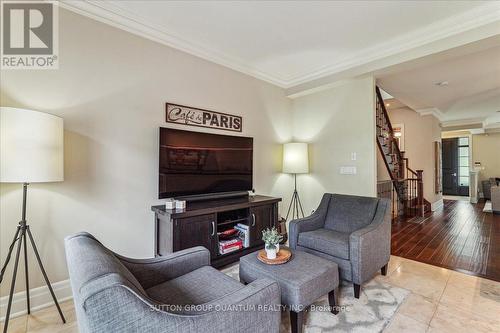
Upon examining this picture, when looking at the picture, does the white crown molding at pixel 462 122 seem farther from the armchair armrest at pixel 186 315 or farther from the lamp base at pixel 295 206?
the armchair armrest at pixel 186 315

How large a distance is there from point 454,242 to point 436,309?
2250 millimetres

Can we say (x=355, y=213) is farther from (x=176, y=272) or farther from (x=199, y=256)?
(x=176, y=272)

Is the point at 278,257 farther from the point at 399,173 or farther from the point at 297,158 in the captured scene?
the point at 399,173

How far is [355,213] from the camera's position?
2721 millimetres

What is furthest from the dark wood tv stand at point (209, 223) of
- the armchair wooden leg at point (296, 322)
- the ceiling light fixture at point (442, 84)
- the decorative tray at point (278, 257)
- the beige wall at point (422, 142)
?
the beige wall at point (422, 142)

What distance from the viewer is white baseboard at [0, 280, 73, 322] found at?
187 centimetres

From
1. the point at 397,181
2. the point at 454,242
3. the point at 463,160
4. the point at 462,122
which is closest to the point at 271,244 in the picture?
the point at 454,242

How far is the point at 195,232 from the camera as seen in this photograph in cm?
245

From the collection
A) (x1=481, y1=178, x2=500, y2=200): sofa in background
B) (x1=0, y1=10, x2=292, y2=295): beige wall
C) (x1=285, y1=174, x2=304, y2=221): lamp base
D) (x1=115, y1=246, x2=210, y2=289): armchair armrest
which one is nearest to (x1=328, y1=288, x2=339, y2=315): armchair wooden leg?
(x1=115, y1=246, x2=210, y2=289): armchair armrest

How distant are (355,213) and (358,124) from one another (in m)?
1.43

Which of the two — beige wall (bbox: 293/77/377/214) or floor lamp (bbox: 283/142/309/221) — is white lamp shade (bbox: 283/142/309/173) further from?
beige wall (bbox: 293/77/377/214)

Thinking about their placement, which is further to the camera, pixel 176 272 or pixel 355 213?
pixel 355 213

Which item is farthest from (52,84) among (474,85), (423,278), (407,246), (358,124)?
(474,85)

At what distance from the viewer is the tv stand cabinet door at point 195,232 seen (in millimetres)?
2330
